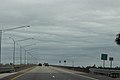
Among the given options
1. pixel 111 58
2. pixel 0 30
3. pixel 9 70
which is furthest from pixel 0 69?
pixel 111 58

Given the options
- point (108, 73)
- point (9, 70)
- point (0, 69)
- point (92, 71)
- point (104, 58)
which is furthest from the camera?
point (104, 58)

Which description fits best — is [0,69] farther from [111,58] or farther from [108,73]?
[111,58]

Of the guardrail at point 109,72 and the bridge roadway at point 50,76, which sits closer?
the bridge roadway at point 50,76

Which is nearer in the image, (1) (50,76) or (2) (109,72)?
(1) (50,76)

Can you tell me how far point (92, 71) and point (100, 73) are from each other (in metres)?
6.14

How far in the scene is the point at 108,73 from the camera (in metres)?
52.7

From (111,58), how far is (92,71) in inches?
501

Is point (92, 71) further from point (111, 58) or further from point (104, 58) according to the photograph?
point (104, 58)

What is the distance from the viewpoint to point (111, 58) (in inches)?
3000

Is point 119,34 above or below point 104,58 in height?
above

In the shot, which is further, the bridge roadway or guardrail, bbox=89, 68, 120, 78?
guardrail, bbox=89, 68, 120, 78

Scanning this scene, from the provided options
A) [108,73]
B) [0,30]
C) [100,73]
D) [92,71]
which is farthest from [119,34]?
[0,30]

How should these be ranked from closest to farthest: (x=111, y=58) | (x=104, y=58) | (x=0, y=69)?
(x=0, y=69), (x=111, y=58), (x=104, y=58)

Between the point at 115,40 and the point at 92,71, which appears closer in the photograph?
the point at 92,71
